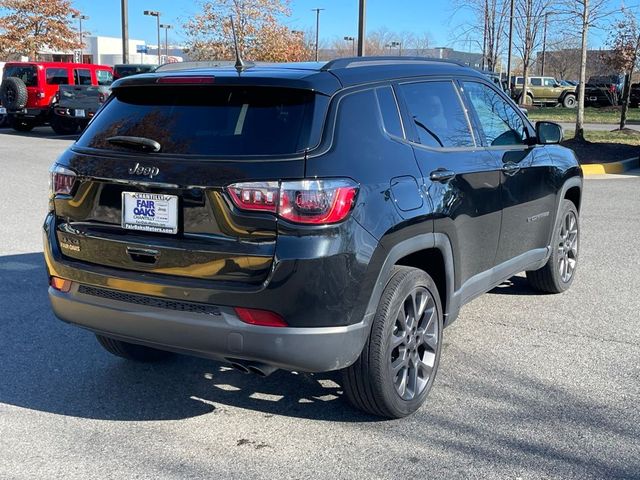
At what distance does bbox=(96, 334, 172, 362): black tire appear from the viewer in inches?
177

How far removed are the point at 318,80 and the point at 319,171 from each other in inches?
20.2

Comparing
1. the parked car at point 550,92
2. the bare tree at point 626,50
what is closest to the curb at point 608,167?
the bare tree at point 626,50

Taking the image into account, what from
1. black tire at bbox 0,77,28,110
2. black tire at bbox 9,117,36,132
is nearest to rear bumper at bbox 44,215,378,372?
black tire at bbox 0,77,28,110

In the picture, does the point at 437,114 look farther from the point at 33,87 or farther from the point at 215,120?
the point at 33,87

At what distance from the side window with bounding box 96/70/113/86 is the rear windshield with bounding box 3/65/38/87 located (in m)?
2.63

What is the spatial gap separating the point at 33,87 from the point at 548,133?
20.1 meters

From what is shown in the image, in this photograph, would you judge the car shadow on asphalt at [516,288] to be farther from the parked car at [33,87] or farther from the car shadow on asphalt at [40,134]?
the parked car at [33,87]

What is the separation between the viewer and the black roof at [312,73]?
3.53 m

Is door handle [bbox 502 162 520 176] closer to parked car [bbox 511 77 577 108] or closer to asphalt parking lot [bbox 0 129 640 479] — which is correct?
asphalt parking lot [bbox 0 129 640 479]

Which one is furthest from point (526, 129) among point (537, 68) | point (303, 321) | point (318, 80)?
point (537, 68)

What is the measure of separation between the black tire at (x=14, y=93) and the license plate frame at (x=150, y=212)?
2040cm

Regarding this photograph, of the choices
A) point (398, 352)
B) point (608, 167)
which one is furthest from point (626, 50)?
point (398, 352)

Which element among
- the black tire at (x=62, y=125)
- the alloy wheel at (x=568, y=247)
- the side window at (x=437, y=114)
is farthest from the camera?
the black tire at (x=62, y=125)

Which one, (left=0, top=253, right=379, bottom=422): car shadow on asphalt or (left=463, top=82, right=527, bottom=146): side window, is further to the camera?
(left=463, top=82, right=527, bottom=146): side window
